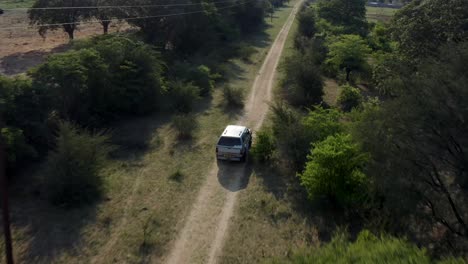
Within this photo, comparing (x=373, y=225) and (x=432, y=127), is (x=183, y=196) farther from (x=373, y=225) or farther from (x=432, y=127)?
(x=432, y=127)

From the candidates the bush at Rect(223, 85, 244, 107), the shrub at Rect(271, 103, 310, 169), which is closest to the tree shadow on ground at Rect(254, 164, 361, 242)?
the shrub at Rect(271, 103, 310, 169)

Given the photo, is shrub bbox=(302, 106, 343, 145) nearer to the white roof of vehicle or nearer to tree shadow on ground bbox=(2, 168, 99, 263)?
the white roof of vehicle

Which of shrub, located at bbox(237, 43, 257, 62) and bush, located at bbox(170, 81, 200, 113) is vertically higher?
bush, located at bbox(170, 81, 200, 113)

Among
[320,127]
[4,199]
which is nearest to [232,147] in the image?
[320,127]

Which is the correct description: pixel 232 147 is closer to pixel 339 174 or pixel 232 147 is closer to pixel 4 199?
pixel 339 174

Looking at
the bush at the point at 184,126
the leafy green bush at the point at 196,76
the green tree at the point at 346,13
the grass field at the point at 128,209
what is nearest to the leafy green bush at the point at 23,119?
the grass field at the point at 128,209
